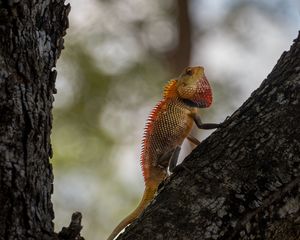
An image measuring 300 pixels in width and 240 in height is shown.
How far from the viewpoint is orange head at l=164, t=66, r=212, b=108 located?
130 inches

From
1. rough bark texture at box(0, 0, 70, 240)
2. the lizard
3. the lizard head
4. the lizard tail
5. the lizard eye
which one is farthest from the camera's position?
the lizard eye

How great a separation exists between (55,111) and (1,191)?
4.97 meters

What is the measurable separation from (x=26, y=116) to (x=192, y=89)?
1558mm

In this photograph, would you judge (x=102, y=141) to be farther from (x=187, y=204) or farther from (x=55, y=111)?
(x=187, y=204)

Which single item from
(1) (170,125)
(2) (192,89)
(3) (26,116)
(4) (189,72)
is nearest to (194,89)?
(2) (192,89)

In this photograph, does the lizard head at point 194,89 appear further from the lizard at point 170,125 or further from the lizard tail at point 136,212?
the lizard tail at point 136,212

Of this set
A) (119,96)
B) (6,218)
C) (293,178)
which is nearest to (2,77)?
(6,218)

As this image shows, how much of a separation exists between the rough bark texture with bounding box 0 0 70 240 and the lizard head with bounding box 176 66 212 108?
4.52ft

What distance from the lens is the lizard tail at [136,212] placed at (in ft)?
8.95

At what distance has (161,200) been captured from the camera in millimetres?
1989

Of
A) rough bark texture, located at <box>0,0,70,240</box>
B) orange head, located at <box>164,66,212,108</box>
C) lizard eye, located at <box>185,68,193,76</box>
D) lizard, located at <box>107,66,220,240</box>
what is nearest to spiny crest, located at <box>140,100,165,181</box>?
lizard, located at <box>107,66,220,240</box>

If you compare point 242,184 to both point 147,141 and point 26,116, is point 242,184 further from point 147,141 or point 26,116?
point 147,141

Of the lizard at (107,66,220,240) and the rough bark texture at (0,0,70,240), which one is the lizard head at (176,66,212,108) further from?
the rough bark texture at (0,0,70,240)

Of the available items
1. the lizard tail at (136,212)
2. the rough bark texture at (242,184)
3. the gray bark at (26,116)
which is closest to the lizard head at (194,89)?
the lizard tail at (136,212)
